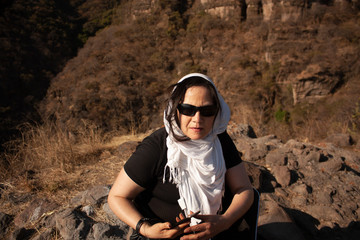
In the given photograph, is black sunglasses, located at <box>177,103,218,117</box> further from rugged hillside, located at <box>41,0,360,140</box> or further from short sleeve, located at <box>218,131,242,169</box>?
rugged hillside, located at <box>41,0,360,140</box>

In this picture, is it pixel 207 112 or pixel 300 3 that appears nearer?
pixel 207 112

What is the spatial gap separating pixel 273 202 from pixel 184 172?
1308 mm

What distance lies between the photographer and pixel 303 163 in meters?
2.82

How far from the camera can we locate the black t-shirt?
3.82ft

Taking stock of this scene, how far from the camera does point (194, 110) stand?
3.80ft

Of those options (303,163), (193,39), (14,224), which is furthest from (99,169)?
(193,39)

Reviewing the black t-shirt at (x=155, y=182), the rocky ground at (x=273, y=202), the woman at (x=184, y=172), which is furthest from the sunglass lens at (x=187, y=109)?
the rocky ground at (x=273, y=202)

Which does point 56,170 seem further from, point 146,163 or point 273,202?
point 273,202

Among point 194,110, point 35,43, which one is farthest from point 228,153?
point 35,43

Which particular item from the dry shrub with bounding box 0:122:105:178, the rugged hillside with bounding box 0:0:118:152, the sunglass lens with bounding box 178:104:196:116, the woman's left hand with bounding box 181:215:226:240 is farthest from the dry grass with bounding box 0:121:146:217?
the rugged hillside with bounding box 0:0:118:152

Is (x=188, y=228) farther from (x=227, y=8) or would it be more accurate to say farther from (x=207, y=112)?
(x=227, y=8)

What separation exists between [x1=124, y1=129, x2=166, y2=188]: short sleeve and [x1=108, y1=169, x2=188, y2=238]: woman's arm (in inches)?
1.4

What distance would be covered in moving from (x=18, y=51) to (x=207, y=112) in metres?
24.9

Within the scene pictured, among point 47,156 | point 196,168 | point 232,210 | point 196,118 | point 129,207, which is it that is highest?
point 196,118
